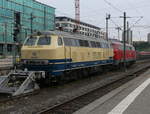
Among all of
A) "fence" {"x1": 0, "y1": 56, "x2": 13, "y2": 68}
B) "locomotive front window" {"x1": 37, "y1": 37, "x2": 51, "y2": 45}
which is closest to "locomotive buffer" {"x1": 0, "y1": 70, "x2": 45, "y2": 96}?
"locomotive front window" {"x1": 37, "y1": 37, "x2": 51, "y2": 45}

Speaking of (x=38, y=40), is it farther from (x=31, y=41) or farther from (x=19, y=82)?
(x=19, y=82)

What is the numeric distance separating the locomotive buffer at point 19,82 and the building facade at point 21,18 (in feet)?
149

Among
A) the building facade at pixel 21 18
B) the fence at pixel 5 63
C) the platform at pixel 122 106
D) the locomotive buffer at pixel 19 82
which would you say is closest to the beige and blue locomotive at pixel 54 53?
the locomotive buffer at pixel 19 82

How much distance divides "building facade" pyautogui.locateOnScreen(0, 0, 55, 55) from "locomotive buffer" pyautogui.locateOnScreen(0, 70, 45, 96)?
149 ft

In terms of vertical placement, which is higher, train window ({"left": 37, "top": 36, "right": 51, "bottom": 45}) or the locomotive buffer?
train window ({"left": 37, "top": 36, "right": 51, "bottom": 45})

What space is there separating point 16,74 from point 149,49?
95296 millimetres

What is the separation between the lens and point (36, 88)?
539 inches

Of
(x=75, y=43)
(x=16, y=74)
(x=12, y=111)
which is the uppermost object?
(x=75, y=43)

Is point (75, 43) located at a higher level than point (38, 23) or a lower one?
lower

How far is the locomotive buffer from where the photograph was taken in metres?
12.4

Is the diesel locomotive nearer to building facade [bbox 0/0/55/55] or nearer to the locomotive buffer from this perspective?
the locomotive buffer

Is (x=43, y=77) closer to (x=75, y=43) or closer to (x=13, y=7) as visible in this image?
(x=75, y=43)

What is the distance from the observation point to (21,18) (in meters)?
69.6

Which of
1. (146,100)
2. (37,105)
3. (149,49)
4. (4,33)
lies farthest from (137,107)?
(149,49)
